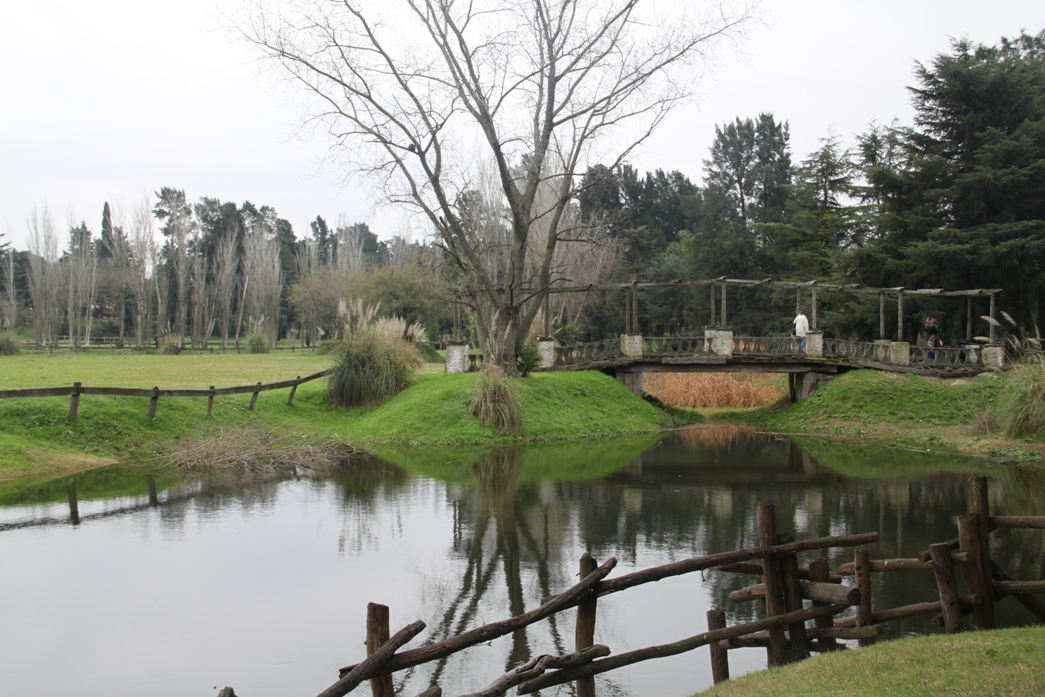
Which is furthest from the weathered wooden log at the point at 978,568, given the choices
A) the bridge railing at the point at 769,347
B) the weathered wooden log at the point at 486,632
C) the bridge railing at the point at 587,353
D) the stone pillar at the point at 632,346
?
the bridge railing at the point at 587,353

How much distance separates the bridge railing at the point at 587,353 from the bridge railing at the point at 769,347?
13.1 feet

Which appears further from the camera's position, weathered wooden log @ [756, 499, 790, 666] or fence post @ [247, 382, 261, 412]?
fence post @ [247, 382, 261, 412]

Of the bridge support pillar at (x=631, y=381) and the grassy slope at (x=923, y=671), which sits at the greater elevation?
the bridge support pillar at (x=631, y=381)

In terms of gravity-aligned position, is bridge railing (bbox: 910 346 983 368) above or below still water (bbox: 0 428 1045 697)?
above

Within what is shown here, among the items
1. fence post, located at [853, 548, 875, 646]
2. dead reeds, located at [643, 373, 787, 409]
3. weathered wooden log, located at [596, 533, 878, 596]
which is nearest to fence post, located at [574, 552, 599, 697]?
weathered wooden log, located at [596, 533, 878, 596]

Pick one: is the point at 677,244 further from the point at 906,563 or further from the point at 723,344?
the point at 906,563

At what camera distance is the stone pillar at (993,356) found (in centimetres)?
2844

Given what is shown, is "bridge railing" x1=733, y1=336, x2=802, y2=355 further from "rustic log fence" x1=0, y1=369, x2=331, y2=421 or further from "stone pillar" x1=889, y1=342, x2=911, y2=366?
"rustic log fence" x1=0, y1=369, x2=331, y2=421

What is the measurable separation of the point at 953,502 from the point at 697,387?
1895 cm

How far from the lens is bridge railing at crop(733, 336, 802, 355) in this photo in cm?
2908

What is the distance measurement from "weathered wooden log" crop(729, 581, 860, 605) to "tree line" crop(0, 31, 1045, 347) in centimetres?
1730

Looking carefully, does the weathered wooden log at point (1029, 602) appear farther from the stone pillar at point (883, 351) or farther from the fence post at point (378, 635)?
the stone pillar at point (883, 351)

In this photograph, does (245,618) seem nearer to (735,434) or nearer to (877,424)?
(735,434)

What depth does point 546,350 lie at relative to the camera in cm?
3011
